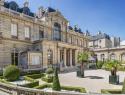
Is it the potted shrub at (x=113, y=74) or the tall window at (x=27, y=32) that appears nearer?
the potted shrub at (x=113, y=74)

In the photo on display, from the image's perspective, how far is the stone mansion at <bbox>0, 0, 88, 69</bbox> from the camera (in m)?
33.4

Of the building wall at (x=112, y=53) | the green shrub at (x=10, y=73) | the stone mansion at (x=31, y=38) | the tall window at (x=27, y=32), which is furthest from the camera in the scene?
the building wall at (x=112, y=53)

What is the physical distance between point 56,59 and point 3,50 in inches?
467

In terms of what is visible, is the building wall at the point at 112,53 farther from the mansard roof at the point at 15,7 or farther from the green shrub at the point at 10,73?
the green shrub at the point at 10,73

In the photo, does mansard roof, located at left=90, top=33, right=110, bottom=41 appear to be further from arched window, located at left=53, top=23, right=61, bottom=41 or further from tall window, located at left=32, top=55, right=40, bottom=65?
tall window, located at left=32, top=55, right=40, bottom=65

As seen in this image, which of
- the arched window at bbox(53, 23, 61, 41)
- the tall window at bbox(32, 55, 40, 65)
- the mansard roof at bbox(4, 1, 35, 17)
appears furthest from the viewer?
Answer: the arched window at bbox(53, 23, 61, 41)

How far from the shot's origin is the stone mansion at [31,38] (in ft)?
110

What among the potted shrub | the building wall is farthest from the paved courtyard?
the building wall

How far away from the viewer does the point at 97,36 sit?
78.2 metres

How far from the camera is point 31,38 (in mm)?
38500

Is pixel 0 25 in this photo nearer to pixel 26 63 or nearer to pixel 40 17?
pixel 26 63

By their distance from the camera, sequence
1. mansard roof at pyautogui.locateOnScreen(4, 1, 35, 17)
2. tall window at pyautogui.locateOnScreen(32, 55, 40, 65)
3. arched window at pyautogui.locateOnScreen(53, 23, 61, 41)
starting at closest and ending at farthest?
tall window at pyautogui.locateOnScreen(32, 55, 40, 65) < mansard roof at pyautogui.locateOnScreen(4, 1, 35, 17) < arched window at pyautogui.locateOnScreen(53, 23, 61, 41)

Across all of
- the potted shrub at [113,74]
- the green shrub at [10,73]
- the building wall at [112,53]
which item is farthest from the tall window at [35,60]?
the building wall at [112,53]

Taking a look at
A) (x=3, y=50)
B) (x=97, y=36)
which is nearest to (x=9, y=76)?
(x=3, y=50)
